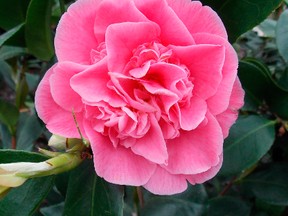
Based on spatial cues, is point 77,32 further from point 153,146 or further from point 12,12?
point 12,12

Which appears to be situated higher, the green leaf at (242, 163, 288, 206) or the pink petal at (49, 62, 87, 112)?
the pink petal at (49, 62, 87, 112)

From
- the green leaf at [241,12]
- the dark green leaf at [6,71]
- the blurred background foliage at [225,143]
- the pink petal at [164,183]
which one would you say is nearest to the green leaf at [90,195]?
the blurred background foliage at [225,143]

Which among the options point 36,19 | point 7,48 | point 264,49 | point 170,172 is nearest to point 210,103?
Result: point 170,172

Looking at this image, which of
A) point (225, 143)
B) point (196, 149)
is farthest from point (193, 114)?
point (225, 143)

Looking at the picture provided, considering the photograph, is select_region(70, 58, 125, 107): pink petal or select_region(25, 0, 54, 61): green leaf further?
select_region(25, 0, 54, 61): green leaf

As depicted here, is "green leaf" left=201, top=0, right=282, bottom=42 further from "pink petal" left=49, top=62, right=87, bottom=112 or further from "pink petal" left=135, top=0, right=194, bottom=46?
"pink petal" left=49, top=62, right=87, bottom=112

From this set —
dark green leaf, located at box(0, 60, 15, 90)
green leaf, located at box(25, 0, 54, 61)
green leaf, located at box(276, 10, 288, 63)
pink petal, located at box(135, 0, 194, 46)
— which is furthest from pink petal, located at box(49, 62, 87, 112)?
dark green leaf, located at box(0, 60, 15, 90)

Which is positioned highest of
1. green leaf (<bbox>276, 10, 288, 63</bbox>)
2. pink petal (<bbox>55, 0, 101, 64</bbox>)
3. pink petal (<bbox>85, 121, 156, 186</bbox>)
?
pink petal (<bbox>55, 0, 101, 64</bbox>)
